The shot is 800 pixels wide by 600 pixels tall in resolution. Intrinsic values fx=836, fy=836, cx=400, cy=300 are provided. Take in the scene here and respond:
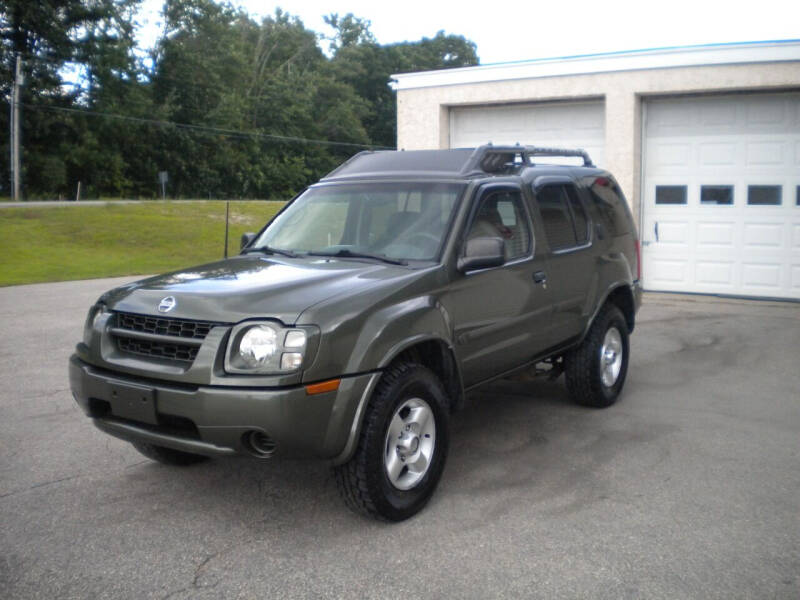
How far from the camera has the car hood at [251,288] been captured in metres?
4.13

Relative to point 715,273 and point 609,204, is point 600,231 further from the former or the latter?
point 715,273

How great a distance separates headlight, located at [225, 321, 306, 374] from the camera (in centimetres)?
398

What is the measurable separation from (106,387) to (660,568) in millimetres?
2882

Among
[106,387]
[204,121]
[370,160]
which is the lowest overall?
[106,387]

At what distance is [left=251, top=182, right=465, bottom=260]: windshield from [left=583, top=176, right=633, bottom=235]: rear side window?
6.58 ft

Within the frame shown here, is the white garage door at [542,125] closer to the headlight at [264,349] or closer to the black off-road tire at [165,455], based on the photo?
the black off-road tire at [165,455]

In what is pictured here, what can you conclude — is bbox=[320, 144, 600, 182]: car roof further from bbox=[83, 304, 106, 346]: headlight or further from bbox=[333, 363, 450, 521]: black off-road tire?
bbox=[83, 304, 106, 346]: headlight

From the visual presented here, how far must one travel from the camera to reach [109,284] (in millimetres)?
16266

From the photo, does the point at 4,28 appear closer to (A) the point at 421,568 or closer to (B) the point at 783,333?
(B) the point at 783,333

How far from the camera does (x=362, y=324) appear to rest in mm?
4242

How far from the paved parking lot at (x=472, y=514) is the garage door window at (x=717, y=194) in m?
6.75

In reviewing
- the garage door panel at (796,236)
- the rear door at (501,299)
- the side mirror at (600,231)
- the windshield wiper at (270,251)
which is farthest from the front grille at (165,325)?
the garage door panel at (796,236)

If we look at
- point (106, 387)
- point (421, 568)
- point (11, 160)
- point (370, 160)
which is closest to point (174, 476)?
point (106, 387)

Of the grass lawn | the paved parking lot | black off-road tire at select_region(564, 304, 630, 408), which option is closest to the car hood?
the paved parking lot
